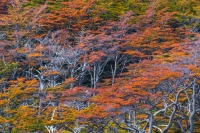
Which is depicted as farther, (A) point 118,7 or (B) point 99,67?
(A) point 118,7

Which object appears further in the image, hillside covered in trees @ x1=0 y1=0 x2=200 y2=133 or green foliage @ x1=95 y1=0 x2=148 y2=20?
green foliage @ x1=95 y1=0 x2=148 y2=20

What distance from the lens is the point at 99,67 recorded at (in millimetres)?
20125

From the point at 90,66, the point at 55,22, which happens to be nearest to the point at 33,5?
the point at 55,22

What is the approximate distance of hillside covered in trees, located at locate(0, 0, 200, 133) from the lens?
11.8 metres

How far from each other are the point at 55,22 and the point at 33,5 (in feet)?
14.1

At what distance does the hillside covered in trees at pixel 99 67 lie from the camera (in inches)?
466

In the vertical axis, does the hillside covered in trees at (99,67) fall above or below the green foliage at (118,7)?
below

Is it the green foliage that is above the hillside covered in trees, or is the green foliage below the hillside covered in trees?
above

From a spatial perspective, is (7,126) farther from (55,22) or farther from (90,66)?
(55,22)

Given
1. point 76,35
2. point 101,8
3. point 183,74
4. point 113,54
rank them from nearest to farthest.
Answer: point 183,74, point 113,54, point 76,35, point 101,8

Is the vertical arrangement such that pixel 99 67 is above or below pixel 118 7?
below

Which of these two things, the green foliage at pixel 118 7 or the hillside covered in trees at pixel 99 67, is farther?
the green foliage at pixel 118 7

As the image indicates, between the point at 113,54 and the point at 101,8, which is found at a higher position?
the point at 101,8

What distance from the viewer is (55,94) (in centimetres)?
1505
